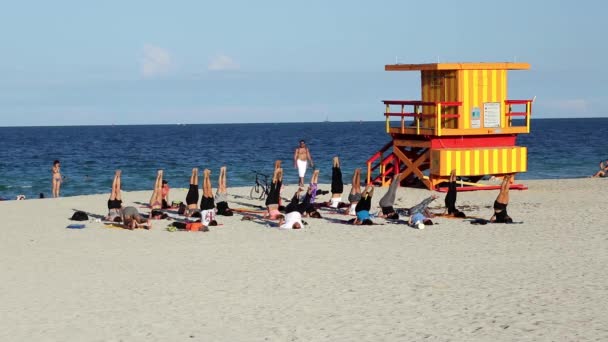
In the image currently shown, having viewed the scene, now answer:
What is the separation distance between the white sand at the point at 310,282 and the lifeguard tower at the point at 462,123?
6618mm

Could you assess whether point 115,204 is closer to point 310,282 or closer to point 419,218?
point 419,218

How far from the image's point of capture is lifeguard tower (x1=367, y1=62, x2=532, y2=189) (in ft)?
97.6

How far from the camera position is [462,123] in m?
30.0

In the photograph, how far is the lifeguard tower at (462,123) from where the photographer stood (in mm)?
29750

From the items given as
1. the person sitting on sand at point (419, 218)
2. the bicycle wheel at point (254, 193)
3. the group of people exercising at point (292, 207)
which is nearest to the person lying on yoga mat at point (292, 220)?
the group of people exercising at point (292, 207)

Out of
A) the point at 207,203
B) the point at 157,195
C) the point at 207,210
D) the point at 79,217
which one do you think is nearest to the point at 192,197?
the point at 207,203

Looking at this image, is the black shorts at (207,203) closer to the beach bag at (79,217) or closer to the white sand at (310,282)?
the white sand at (310,282)

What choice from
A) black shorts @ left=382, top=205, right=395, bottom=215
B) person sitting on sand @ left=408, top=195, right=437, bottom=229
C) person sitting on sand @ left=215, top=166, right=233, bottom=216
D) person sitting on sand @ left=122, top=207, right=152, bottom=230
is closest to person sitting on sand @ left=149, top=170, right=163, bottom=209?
person sitting on sand @ left=215, top=166, right=233, bottom=216

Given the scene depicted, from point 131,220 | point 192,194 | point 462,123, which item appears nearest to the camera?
point 131,220

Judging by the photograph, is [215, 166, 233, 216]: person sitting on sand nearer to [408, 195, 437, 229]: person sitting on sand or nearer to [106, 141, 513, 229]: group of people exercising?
[106, 141, 513, 229]: group of people exercising

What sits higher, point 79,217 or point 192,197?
point 192,197

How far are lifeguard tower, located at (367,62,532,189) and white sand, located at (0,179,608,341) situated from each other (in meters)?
6.62

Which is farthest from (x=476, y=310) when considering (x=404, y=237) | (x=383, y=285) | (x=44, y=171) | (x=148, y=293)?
(x=44, y=171)

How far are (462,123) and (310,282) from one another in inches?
631
